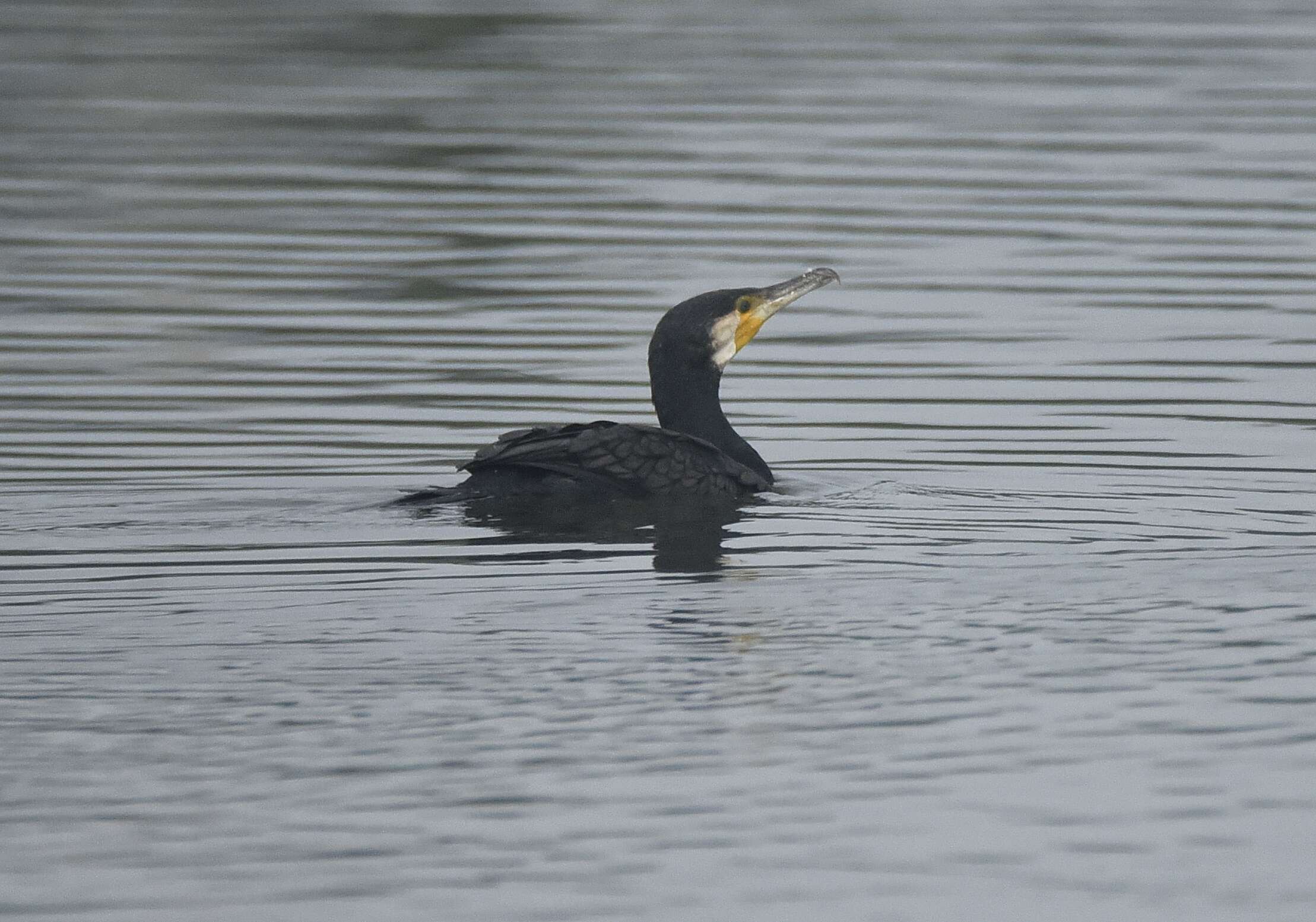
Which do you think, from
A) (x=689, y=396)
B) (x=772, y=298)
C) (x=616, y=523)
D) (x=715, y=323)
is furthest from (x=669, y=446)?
(x=772, y=298)

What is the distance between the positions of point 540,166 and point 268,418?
7466mm

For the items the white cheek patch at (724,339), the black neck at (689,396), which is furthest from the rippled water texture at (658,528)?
the white cheek patch at (724,339)

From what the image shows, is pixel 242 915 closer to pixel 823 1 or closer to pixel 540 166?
pixel 540 166

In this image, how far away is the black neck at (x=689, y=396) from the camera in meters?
9.98

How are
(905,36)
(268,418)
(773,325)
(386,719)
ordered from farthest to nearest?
(905,36) → (773,325) → (268,418) → (386,719)

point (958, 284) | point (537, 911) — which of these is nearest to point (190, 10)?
point (958, 284)

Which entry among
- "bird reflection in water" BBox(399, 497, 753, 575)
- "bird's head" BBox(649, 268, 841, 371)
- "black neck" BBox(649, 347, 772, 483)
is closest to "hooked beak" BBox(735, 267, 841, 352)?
"bird's head" BBox(649, 268, 841, 371)

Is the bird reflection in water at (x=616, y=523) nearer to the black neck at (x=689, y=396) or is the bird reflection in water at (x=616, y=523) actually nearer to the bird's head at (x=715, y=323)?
the black neck at (x=689, y=396)

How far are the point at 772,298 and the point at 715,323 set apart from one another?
1.08 ft

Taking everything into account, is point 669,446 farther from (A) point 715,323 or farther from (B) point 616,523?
(A) point 715,323

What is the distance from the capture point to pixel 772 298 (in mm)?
10250

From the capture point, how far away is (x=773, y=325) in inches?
546

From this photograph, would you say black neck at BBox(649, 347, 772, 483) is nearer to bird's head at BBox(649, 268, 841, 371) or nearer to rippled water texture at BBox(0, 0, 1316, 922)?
bird's head at BBox(649, 268, 841, 371)

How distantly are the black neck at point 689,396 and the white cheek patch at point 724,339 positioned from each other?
0.16ft
